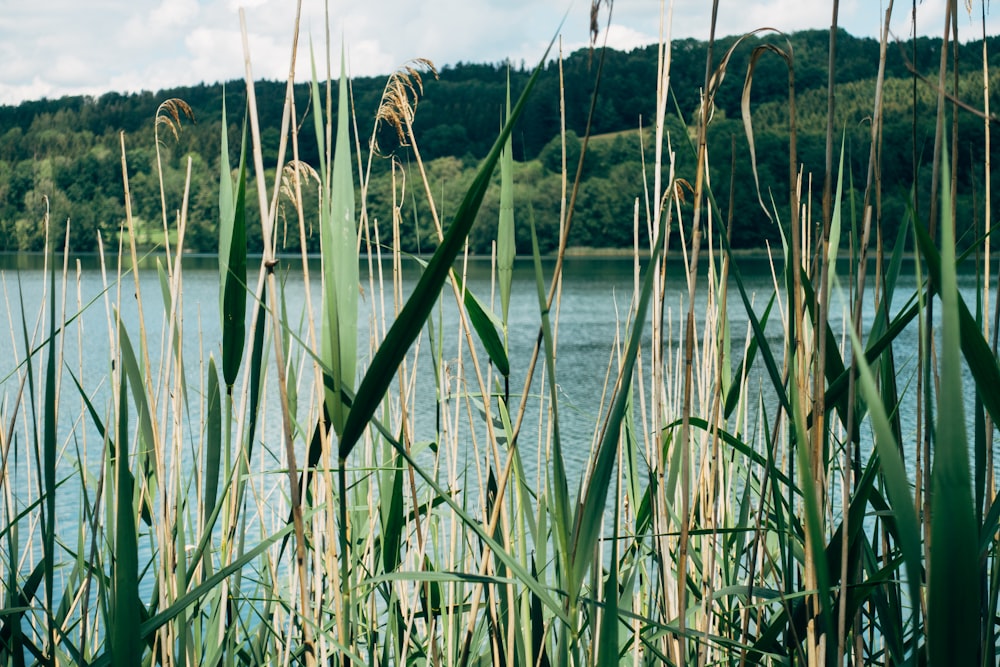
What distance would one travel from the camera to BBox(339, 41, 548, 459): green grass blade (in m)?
0.84

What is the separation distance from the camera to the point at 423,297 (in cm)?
87

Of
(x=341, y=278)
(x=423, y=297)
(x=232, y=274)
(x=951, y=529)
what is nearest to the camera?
(x=951, y=529)

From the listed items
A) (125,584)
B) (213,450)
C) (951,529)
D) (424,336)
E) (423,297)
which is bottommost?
(424,336)

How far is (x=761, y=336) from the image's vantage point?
3.35ft

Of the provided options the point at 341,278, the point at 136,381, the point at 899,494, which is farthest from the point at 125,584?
the point at 899,494

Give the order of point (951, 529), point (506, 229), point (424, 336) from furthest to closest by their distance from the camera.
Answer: point (424, 336) < point (506, 229) < point (951, 529)

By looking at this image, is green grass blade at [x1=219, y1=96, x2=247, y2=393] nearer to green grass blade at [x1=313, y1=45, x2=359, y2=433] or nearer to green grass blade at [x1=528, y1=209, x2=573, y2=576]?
green grass blade at [x1=313, y1=45, x2=359, y2=433]

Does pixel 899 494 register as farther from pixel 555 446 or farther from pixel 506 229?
pixel 506 229

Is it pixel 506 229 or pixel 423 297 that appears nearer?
pixel 423 297

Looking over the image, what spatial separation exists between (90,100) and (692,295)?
4720 centimetres

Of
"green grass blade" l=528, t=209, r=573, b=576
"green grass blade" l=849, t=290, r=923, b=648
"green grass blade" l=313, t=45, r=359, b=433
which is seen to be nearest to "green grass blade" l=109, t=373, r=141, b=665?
"green grass blade" l=313, t=45, r=359, b=433

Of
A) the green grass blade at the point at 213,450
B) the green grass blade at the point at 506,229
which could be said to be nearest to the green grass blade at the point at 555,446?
the green grass blade at the point at 506,229

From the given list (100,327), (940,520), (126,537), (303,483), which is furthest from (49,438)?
(100,327)

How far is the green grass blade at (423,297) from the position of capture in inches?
32.9
